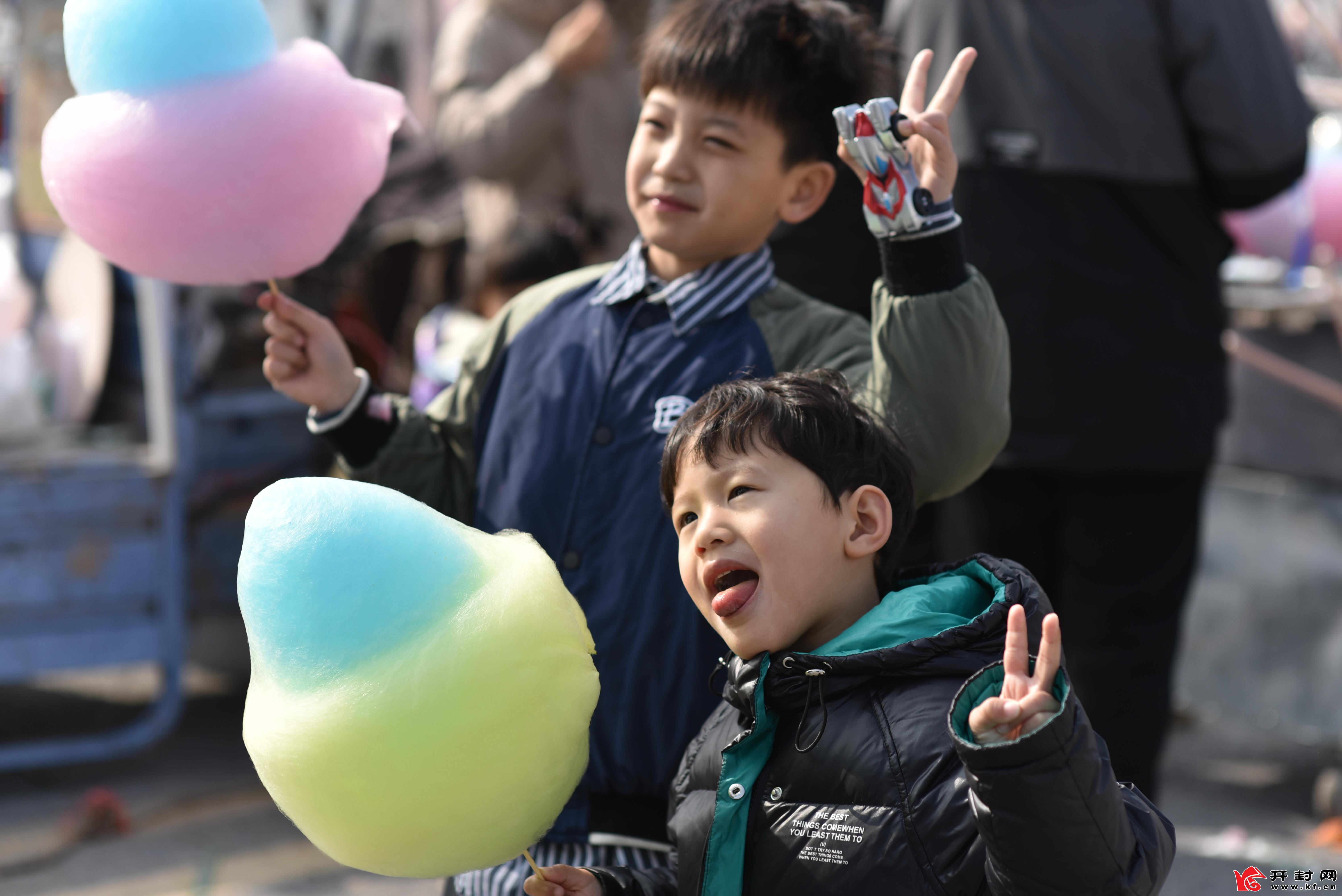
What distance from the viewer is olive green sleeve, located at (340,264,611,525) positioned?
181cm

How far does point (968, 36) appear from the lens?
2.55m

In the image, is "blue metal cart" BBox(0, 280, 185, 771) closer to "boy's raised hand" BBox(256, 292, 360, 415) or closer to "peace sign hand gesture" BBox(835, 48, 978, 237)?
"boy's raised hand" BBox(256, 292, 360, 415)

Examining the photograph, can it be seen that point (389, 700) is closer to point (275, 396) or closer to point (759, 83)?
point (759, 83)

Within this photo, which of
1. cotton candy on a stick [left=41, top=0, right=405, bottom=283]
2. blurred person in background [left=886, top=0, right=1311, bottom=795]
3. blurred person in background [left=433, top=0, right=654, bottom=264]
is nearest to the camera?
cotton candy on a stick [left=41, top=0, right=405, bottom=283]

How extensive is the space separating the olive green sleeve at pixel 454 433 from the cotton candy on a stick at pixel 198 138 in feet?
0.86

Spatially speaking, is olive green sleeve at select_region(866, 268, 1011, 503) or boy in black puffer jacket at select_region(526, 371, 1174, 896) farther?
olive green sleeve at select_region(866, 268, 1011, 503)

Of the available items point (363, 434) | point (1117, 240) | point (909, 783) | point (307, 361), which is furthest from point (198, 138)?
point (1117, 240)

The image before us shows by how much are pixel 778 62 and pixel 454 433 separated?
64cm

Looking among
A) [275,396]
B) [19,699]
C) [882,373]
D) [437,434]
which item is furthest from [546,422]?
[19,699]

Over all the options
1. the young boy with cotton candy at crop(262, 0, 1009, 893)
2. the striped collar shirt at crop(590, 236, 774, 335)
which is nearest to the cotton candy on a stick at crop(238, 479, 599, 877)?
the young boy with cotton candy at crop(262, 0, 1009, 893)

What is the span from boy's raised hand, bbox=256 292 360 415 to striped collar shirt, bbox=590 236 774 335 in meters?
0.36

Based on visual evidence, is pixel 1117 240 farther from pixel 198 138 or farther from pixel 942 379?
pixel 198 138

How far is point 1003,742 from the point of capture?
3.63 ft

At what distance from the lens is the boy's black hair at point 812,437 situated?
1372mm
